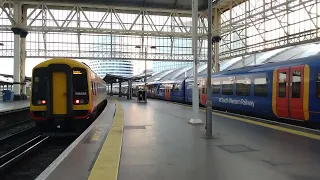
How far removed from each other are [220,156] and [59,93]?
7461mm

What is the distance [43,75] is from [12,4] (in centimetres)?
2912

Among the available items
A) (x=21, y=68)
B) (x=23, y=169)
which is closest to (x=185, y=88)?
(x=21, y=68)

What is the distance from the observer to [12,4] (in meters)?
37.1

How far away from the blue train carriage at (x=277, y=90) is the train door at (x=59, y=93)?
31.2ft

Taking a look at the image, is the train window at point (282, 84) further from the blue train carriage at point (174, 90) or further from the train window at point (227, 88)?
the blue train carriage at point (174, 90)

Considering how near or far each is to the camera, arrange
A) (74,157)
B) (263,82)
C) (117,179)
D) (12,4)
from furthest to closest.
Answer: (12,4), (263,82), (74,157), (117,179)

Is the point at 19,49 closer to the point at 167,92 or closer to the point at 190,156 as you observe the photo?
the point at 167,92

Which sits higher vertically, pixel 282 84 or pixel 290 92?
pixel 282 84

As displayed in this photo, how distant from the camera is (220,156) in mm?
7504

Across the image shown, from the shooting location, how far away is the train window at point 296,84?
1352cm

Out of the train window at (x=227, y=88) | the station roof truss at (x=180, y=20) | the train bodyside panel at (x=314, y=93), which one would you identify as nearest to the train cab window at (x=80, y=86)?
the train bodyside panel at (x=314, y=93)

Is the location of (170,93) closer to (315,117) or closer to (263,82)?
(263,82)

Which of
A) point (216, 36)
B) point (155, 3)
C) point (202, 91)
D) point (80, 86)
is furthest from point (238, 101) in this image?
point (155, 3)

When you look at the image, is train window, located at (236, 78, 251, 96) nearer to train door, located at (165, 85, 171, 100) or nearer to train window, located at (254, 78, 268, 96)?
train window, located at (254, 78, 268, 96)
